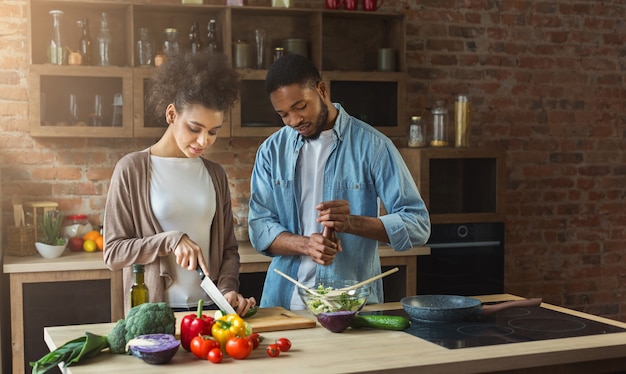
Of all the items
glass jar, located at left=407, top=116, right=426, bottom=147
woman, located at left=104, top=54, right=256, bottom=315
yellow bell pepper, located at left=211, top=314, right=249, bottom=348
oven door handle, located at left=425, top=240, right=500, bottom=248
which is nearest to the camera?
yellow bell pepper, located at left=211, top=314, right=249, bottom=348

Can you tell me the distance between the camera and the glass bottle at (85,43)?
4.61 meters

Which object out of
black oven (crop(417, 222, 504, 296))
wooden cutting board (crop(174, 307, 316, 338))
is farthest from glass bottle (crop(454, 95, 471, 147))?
wooden cutting board (crop(174, 307, 316, 338))

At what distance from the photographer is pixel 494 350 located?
2.33 metres

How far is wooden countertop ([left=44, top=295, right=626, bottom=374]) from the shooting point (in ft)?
7.08

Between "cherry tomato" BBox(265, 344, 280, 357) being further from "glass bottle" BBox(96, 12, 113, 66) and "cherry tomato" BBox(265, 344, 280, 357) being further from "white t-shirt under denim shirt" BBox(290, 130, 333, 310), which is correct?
"glass bottle" BBox(96, 12, 113, 66)

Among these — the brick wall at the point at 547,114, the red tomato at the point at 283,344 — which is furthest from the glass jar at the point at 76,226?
the red tomato at the point at 283,344

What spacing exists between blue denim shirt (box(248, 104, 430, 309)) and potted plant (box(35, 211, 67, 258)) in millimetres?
1619

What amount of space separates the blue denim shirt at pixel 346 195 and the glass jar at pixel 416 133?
1.88 m

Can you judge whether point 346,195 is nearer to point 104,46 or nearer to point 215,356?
point 215,356

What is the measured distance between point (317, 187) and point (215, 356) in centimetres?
116

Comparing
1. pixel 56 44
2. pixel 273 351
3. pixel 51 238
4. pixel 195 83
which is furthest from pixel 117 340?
pixel 56 44

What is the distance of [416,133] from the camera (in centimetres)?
512

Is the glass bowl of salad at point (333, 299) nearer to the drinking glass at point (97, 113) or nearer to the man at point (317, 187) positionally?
the man at point (317, 187)

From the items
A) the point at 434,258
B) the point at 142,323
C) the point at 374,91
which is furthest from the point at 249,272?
the point at 142,323
